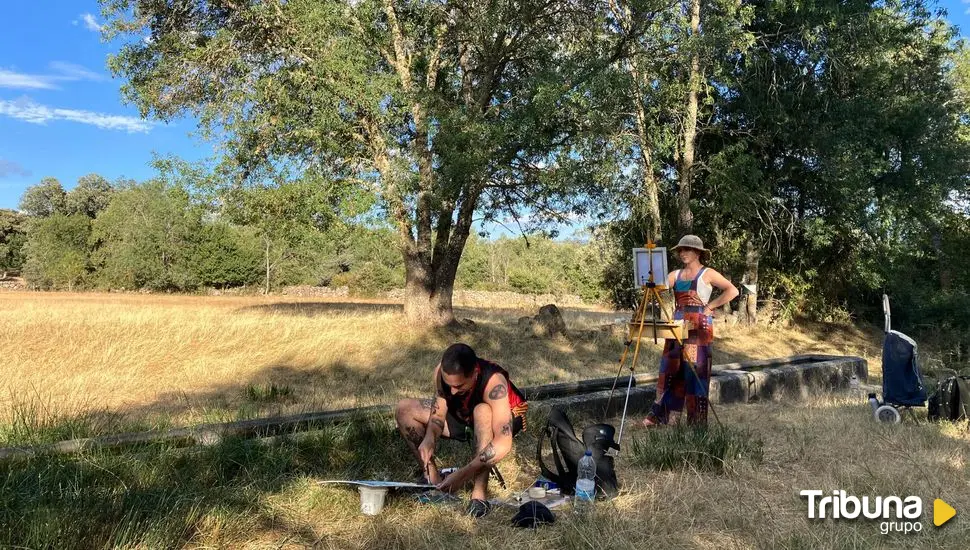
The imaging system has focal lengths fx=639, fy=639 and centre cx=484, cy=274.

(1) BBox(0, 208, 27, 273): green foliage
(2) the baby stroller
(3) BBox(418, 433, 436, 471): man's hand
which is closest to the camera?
(3) BBox(418, 433, 436, 471): man's hand

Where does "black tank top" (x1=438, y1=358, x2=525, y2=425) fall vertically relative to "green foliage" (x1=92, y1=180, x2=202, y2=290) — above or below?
below

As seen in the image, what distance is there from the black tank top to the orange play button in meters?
2.39

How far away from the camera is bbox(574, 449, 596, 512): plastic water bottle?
12.0ft

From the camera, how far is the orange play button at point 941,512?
3436mm

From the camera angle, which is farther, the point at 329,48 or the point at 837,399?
the point at 329,48

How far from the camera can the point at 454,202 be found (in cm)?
1326

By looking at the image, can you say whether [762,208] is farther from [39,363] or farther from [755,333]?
[39,363]

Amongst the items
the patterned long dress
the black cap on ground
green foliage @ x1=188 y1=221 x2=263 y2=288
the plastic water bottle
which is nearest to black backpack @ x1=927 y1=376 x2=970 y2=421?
the patterned long dress

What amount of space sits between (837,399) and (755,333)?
11000mm

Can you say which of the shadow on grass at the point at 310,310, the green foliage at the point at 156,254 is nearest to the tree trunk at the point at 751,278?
the shadow on grass at the point at 310,310

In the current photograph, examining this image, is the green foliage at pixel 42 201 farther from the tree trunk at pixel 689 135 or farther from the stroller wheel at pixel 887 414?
the stroller wheel at pixel 887 414

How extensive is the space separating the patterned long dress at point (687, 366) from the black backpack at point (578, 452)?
181 cm

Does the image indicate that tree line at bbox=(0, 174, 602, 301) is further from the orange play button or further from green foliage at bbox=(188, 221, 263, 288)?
the orange play button

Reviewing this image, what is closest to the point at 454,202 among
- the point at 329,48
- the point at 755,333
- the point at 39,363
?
the point at 329,48
